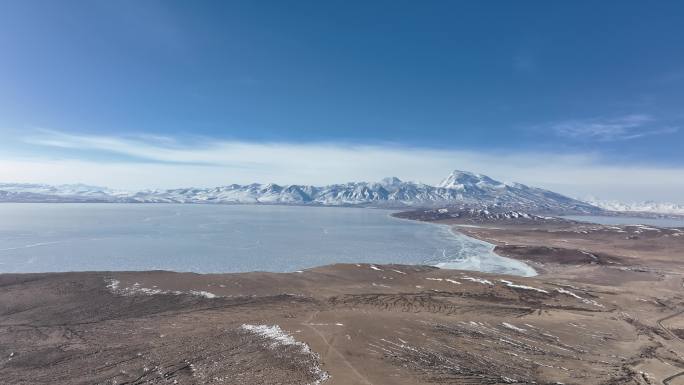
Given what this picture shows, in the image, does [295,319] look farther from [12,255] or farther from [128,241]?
[128,241]

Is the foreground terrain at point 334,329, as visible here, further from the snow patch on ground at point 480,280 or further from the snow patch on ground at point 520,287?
the snow patch on ground at point 520,287

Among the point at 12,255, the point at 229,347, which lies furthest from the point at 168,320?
the point at 12,255

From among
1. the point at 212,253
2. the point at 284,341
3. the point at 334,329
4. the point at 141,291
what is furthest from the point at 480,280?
the point at 212,253

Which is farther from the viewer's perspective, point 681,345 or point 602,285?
point 602,285

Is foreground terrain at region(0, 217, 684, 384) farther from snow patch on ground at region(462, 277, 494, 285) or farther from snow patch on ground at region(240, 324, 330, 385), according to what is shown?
snow patch on ground at region(462, 277, 494, 285)

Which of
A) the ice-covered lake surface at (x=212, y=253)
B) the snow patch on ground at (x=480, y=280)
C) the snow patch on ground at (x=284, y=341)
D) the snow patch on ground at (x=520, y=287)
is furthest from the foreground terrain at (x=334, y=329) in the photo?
the ice-covered lake surface at (x=212, y=253)

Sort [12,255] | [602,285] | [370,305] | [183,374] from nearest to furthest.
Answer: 1. [183,374]
2. [370,305]
3. [602,285]
4. [12,255]

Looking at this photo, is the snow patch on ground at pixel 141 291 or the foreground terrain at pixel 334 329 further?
the snow patch on ground at pixel 141 291

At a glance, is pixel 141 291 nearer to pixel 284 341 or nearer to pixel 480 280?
pixel 284 341
